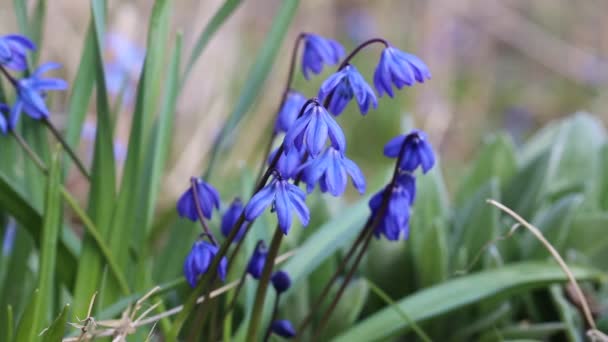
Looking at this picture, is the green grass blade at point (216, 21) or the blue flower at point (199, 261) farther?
the green grass blade at point (216, 21)

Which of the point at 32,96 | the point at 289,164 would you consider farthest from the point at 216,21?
the point at 289,164

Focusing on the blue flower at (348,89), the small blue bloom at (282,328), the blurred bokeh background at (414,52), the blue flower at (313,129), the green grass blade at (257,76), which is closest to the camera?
the blue flower at (313,129)

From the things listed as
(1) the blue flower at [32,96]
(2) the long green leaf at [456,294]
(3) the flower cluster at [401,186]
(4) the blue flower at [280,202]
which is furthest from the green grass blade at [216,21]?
(2) the long green leaf at [456,294]

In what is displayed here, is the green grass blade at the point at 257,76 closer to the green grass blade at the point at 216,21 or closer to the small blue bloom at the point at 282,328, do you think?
the green grass blade at the point at 216,21

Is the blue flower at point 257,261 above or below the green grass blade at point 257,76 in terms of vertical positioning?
below

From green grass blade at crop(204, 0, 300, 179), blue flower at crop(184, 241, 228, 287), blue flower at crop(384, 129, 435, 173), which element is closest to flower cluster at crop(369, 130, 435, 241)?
blue flower at crop(384, 129, 435, 173)

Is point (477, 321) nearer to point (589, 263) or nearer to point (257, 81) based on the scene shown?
point (589, 263)

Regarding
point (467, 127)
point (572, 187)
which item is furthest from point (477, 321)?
point (467, 127)
